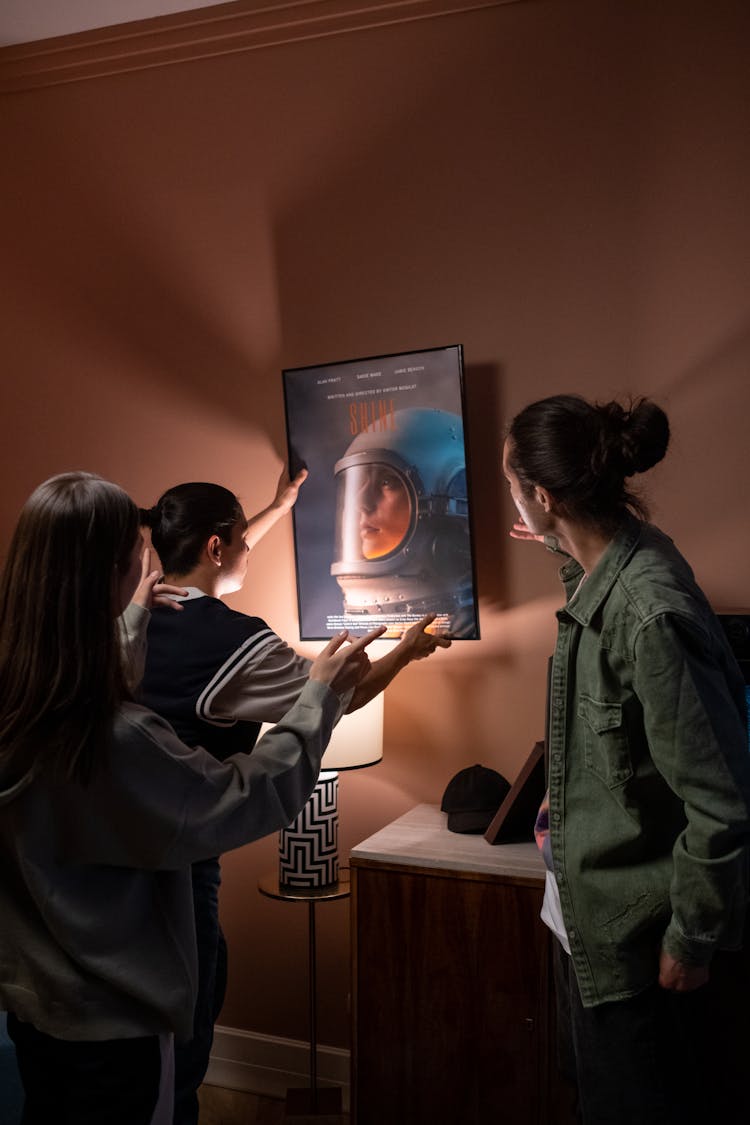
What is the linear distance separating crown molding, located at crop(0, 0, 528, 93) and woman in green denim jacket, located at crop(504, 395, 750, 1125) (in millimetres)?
1712

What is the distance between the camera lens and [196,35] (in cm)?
295

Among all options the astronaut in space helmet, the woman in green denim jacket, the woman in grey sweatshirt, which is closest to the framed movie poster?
the astronaut in space helmet

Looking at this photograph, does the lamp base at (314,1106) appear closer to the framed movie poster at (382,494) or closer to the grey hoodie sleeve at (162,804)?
the framed movie poster at (382,494)

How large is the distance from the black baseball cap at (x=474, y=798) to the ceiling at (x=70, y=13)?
2.45 meters

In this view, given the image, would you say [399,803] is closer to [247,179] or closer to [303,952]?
[303,952]

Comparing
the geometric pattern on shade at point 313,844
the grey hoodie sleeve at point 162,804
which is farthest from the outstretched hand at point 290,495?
the grey hoodie sleeve at point 162,804

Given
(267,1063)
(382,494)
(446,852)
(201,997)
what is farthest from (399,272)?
(267,1063)

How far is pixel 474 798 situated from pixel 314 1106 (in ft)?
3.12

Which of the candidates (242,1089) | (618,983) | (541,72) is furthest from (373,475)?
(242,1089)

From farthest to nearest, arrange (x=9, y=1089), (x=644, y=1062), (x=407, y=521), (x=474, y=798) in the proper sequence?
(x=407, y=521), (x=474, y=798), (x=9, y=1089), (x=644, y=1062)

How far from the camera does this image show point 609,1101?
4.69 feet

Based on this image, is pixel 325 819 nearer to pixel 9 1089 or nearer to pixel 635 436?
pixel 9 1089

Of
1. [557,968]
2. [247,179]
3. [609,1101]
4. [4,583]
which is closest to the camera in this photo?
[4,583]

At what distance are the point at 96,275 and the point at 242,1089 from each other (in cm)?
263
